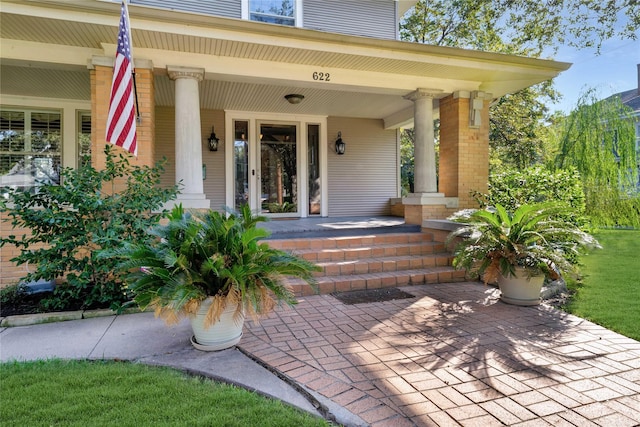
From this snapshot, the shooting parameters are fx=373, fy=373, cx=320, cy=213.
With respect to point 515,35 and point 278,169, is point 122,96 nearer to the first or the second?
point 278,169

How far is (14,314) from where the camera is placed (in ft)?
12.3

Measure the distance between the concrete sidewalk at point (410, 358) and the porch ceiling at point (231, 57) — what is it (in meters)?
3.34

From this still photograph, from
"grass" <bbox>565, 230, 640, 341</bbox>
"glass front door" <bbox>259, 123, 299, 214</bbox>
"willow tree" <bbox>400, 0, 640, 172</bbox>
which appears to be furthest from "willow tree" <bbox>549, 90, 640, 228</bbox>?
"glass front door" <bbox>259, 123, 299, 214</bbox>

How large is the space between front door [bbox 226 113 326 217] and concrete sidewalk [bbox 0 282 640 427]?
4803 millimetres

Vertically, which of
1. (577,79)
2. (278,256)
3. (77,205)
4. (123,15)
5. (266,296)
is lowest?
(266,296)

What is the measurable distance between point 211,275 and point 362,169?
6.90 metres

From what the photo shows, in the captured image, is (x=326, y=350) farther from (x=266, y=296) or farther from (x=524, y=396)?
(x=524, y=396)

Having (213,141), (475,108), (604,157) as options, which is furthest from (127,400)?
(604,157)

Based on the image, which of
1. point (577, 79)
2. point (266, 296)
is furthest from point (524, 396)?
point (577, 79)

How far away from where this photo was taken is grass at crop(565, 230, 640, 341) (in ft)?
11.7

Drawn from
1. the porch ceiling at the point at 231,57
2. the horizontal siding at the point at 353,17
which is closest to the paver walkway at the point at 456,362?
the porch ceiling at the point at 231,57

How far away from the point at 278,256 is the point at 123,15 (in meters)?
2.98

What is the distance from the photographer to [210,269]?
2838mm

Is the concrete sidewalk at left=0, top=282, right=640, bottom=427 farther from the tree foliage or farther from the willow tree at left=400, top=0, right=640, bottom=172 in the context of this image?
the willow tree at left=400, top=0, right=640, bottom=172
